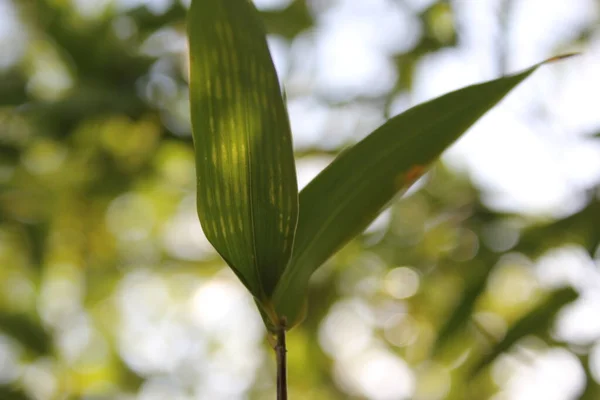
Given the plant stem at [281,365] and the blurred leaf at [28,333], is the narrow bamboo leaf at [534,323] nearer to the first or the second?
the plant stem at [281,365]

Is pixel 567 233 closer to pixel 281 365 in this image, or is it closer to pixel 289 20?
pixel 289 20

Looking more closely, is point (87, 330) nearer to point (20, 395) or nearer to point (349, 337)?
point (20, 395)

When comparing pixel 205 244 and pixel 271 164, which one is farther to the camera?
pixel 205 244

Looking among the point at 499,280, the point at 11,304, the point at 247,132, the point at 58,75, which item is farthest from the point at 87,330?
the point at 247,132

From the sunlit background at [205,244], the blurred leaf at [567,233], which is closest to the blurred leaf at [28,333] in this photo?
the sunlit background at [205,244]

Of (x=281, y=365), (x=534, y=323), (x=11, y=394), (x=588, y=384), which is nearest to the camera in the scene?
(x=281, y=365)

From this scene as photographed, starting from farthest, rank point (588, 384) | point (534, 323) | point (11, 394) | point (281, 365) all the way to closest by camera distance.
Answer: point (11, 394)
point (588, 384)
point (534, 323)
point (281, 365)

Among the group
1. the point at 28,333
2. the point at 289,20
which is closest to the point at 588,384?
the point at 289,20
